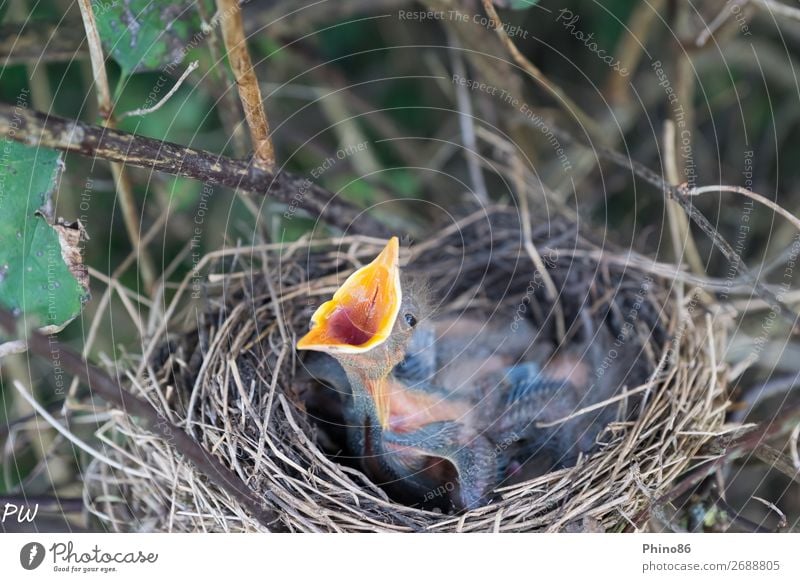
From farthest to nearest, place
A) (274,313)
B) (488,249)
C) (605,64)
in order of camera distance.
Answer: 1. (605,64)
2. (488,249)
3. (274,313)

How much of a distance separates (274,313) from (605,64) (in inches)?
25.1

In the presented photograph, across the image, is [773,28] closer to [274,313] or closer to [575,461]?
[575,461]

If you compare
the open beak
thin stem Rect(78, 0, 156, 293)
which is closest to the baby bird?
the open beak

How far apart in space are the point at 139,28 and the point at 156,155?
157mm

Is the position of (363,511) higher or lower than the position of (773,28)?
lower

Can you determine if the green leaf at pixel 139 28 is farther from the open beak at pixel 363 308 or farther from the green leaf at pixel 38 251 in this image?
the open beak at pixel 363 308

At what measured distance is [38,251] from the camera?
0.70 metres

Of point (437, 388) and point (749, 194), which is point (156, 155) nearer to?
point (437, 388)

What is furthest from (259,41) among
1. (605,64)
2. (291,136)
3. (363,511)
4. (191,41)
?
(363,511)

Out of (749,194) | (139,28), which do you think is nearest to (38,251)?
(139,28)
